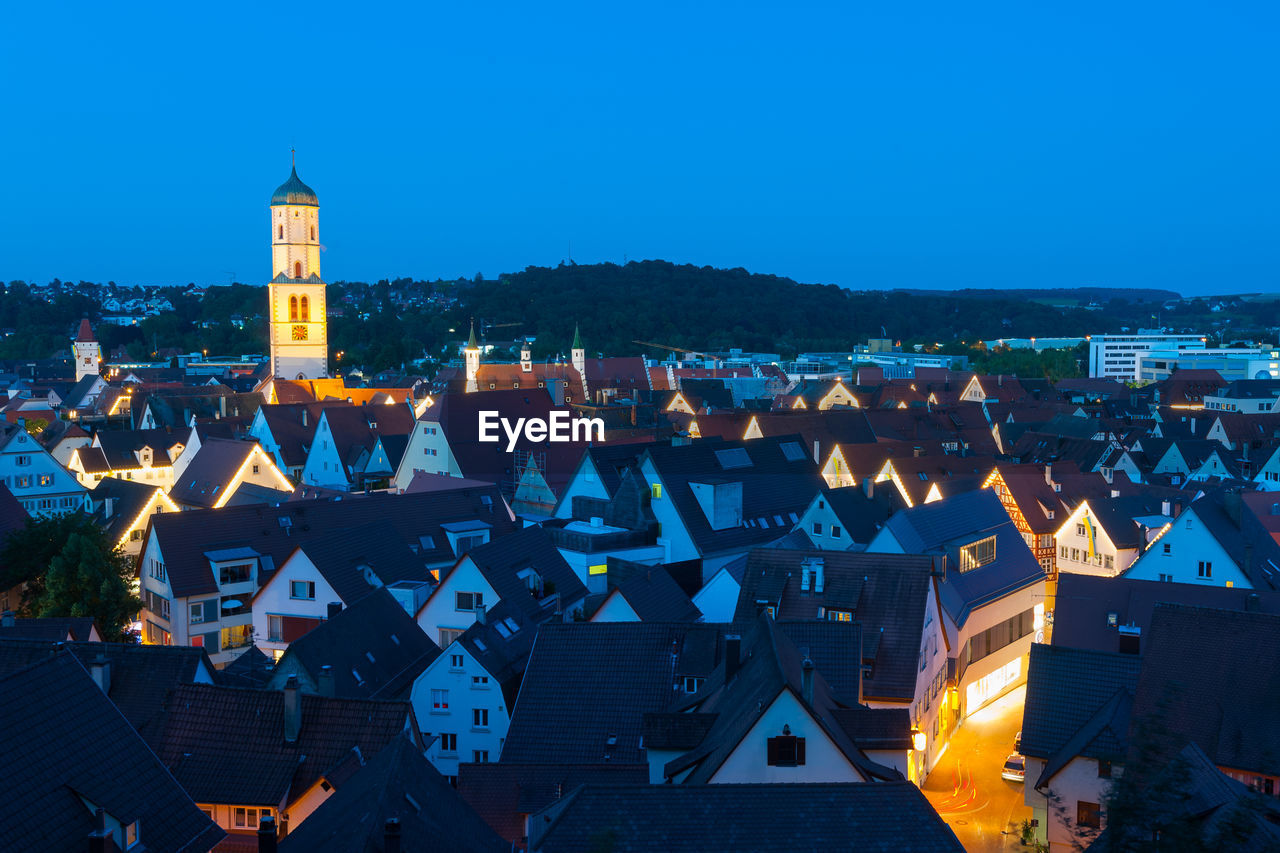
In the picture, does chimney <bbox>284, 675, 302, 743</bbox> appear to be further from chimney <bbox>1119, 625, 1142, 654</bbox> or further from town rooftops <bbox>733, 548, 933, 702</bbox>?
chimney <bbox>1119, 625, 1142, 654</bbox>

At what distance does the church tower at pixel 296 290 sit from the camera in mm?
88688

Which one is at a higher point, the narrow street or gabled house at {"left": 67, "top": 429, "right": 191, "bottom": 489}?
gabled house at {"left": 67, "top": 429, "right": 191, "bottom": 489}

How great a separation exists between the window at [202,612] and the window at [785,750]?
1948cm

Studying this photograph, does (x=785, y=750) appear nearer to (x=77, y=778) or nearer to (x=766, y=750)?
(x=766, y=750)

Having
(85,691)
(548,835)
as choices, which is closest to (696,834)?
(548,835)

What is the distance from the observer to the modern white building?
508 ft

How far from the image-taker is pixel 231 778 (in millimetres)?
17500

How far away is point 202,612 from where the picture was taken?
3075 cm

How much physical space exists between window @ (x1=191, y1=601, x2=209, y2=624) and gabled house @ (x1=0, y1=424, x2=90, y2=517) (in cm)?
1715

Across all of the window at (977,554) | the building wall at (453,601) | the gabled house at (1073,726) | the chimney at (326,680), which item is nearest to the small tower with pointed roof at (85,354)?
the building wall at (453,601)

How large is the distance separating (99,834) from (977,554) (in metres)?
24.0

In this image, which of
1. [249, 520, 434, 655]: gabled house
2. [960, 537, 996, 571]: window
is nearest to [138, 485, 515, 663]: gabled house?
[249, 520, 434, 655]: gabled house

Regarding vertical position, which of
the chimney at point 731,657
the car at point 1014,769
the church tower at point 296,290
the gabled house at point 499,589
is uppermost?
the church tower at point 296,290

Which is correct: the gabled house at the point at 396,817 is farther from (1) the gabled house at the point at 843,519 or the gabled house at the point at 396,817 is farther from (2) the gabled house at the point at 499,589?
(1) the gabled house at the point at 843,519
